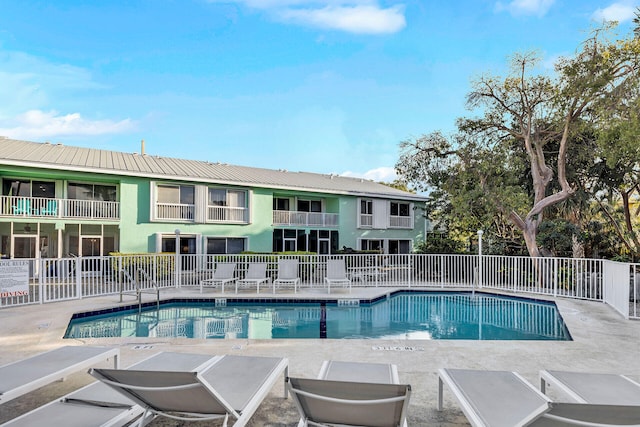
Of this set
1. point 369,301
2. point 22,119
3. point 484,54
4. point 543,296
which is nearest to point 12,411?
point 369,301

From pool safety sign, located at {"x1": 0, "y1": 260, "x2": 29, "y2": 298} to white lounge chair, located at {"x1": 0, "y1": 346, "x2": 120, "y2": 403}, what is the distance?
6.60 m

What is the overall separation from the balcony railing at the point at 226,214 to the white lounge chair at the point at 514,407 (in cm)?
1794

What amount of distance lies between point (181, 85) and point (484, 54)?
14427mm

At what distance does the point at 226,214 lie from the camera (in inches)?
835

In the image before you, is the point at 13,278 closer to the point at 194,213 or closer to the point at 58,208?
the point at 58,208

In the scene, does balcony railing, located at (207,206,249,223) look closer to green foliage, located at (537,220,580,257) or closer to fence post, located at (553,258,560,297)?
green foliage, located at (537,220,580,257)

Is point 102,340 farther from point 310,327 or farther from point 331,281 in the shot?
point 331,281

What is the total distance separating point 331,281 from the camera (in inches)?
519

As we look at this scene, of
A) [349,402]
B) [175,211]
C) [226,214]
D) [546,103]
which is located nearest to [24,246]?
[175,211]

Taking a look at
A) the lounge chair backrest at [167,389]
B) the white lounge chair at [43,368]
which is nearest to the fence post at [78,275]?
the white lounge chair at [43,368]

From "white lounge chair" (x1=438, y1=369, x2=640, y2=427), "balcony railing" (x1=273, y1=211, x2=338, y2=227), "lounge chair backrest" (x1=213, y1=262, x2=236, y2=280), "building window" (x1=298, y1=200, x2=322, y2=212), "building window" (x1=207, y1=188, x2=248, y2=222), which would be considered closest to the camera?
"white lounge chair" (x1=438, y1=369, x2=640, y2=427)

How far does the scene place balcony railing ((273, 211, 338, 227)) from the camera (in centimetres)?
2320

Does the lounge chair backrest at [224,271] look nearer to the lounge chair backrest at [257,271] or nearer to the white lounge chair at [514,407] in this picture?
the lounge chair backrest at [257,271]

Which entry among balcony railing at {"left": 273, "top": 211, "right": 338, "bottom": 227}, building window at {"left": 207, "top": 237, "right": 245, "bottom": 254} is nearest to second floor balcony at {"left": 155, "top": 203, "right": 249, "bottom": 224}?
building window at {"left": 207, "top": 237, "right": 245, "bottom": 254}
